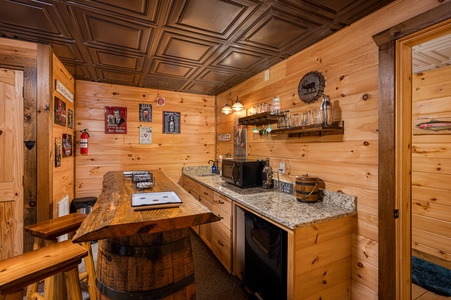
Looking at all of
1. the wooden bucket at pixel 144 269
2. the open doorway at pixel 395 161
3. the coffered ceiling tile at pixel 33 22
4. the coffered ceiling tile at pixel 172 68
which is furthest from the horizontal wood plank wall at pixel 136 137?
the open doorway at pixel 395 161

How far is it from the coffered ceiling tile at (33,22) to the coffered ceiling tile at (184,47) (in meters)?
0.80

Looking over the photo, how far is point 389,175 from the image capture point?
4.57ft

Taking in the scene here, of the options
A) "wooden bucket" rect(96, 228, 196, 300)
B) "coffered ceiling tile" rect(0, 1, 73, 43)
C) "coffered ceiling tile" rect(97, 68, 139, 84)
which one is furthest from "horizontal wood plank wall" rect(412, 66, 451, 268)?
"coffered ceiling tile" rect(0, 1, 73, 43)

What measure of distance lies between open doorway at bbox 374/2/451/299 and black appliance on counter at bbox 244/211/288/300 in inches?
26.0

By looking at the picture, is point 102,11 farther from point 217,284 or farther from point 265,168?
point 217,284

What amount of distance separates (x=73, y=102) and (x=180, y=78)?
1552mm

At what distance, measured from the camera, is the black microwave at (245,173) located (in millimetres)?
2371

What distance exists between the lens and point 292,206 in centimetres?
174

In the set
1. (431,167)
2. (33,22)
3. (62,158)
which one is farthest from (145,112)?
(431,167)

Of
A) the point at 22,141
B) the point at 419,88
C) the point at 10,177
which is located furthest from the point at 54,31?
the point at 419,88

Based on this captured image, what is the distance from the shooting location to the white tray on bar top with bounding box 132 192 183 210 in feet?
3.75

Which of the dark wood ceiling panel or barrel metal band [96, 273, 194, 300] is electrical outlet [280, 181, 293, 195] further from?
the dark wood ceiling panel

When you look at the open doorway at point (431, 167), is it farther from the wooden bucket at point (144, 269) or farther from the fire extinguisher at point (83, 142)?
the fire extinguisher at point (83, 142)

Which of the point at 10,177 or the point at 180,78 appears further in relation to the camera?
the point at 180,78
